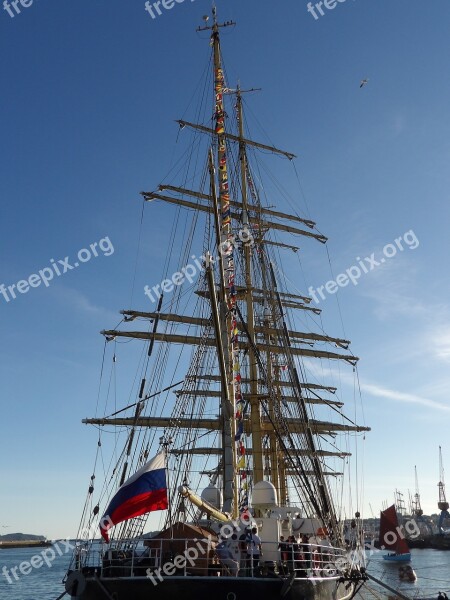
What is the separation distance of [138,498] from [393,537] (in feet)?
271

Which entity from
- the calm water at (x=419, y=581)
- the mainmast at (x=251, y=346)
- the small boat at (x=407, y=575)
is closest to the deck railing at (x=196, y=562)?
the mainmast at (x=251, y=346)

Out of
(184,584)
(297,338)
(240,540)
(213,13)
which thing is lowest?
(184,584)

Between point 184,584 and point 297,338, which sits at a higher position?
point 297,338

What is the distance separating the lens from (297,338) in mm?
50938

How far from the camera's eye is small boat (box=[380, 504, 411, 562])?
3561 inches

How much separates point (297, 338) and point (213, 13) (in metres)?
27.1

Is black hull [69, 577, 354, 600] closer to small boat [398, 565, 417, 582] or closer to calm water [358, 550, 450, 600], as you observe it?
calm water [358, 550, 450, 600]

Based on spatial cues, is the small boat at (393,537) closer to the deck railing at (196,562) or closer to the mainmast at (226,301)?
the mainmast at (226,301)

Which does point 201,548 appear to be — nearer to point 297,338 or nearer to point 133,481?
point 133,481

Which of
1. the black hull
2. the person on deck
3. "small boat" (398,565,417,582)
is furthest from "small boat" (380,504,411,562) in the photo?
the black hull

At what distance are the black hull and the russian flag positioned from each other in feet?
4.97

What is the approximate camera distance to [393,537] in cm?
9006

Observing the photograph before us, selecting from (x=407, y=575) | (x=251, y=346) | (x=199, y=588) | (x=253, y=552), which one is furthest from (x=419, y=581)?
(x=199, y=588)

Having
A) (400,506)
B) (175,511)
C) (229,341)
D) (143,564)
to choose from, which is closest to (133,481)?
(143,564)
